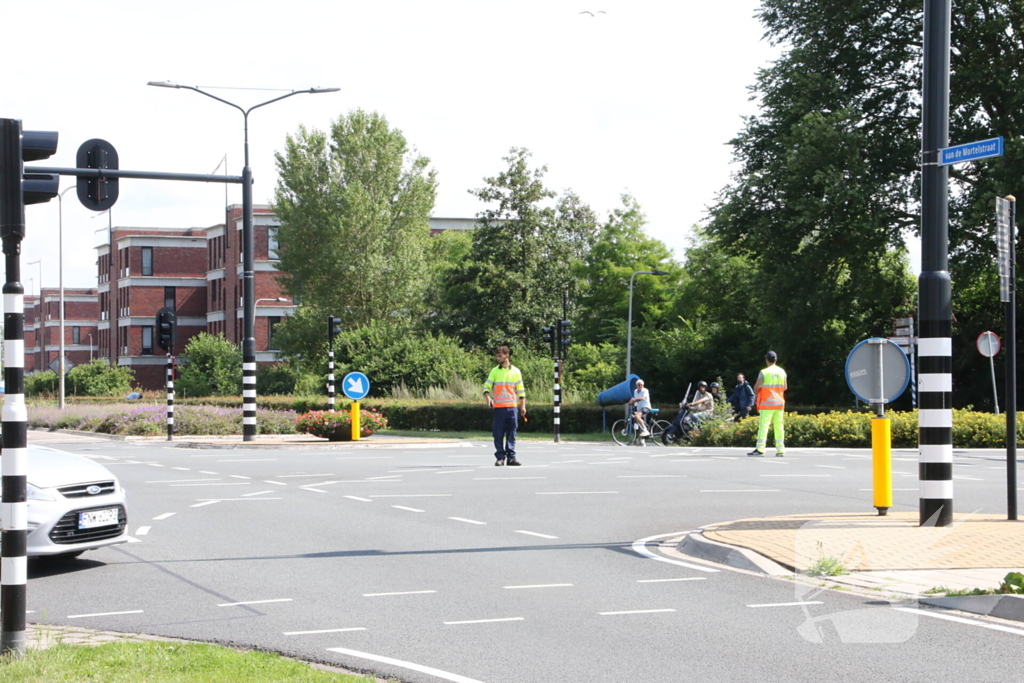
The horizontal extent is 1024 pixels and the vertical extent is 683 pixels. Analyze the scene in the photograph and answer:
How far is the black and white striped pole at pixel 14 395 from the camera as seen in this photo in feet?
20.4

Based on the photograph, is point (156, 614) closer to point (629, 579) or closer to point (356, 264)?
point (629, 579)

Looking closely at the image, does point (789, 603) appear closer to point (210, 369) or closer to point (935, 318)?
point (935, 318)

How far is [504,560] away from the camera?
32.3 feet

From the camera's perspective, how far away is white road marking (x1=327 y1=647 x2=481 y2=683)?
588 centimetres

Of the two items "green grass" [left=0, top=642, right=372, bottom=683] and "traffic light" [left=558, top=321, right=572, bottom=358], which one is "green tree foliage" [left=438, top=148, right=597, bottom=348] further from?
"green grass" [left=0, top=642, right=372, bottom=683]

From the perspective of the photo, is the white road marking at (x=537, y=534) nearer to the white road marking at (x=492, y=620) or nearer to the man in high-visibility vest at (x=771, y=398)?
the white road marking at (x=492, y=620)

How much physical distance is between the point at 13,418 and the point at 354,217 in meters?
59.5

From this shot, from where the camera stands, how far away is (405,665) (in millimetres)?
6180

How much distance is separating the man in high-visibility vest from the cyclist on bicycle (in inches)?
320

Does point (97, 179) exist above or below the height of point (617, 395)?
above

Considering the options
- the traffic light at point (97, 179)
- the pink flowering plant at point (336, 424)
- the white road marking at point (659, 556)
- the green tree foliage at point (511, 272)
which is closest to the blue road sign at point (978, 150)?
the white road marking at point (659, 556)

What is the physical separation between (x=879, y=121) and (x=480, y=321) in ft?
89.1

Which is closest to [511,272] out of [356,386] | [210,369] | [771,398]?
[210,369]

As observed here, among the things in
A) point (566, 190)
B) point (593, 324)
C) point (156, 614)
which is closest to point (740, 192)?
point (593, 324)
